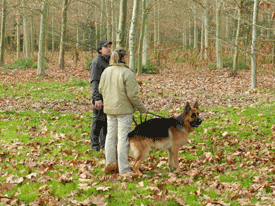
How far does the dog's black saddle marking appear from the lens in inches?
207

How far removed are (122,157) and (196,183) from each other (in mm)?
1387

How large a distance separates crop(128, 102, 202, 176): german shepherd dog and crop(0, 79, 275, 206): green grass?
427 mm

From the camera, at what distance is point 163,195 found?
432 cm

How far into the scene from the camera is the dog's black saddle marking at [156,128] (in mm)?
5254

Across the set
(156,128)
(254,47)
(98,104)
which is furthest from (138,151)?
(254,47)

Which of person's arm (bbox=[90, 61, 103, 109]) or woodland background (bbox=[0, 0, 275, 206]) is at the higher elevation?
person's arm (bbox=[90, 61, 103, 109])

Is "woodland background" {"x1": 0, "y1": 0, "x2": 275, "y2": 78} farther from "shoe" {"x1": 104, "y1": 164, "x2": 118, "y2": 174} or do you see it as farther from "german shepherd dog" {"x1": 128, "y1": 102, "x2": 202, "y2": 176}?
Result: "shoe" {"x1": 104, "y1": 164, "x2": 118, "y2": 174}

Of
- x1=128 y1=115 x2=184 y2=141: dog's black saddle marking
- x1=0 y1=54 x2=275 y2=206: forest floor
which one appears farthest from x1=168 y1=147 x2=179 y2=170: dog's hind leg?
x1=128 y1=115 x2=184 y2=141: dog's black saddle marking

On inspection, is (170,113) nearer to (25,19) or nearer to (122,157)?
(122,157)

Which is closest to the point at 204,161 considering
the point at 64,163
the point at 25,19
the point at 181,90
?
the point at 64,163

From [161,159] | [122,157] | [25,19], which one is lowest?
[161,159]

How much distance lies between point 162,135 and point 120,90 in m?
1.28

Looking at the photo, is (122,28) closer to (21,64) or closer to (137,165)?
(137,165)

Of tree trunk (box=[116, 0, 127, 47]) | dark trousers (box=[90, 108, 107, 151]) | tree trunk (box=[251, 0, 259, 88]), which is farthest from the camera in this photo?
tree trunk (box=[251, 0, 259, 88])
